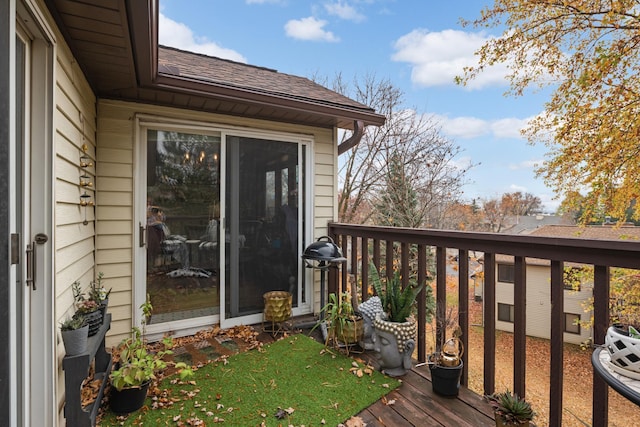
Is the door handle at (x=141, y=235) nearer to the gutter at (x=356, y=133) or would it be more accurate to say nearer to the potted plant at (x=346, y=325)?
the potted plant at (x=346, y=325)

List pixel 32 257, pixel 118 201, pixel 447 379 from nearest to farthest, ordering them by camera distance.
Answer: pixel 32 257 < pixel 447 379 < pixel 118 201

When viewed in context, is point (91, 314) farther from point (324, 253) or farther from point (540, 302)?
point (540, 302)

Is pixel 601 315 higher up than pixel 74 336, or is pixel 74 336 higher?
pixel 601 315

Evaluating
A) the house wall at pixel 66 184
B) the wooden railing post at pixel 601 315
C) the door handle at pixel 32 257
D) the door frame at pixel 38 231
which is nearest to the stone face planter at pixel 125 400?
the house wall at pixel 66 184

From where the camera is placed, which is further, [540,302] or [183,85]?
[540,302]

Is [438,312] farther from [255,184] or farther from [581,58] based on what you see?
[581,58]

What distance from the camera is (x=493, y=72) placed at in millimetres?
6742

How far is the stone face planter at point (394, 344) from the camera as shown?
2.30 meters

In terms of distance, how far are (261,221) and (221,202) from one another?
0.46m

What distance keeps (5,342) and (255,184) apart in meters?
2.50

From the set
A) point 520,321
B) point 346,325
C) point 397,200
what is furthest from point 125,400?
point 397,200

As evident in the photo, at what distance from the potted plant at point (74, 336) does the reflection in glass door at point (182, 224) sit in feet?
4.60

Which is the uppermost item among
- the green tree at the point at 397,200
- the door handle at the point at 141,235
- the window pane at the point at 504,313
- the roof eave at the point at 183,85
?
the roof eave at the point at 183,85

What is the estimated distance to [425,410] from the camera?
1.98 metres
